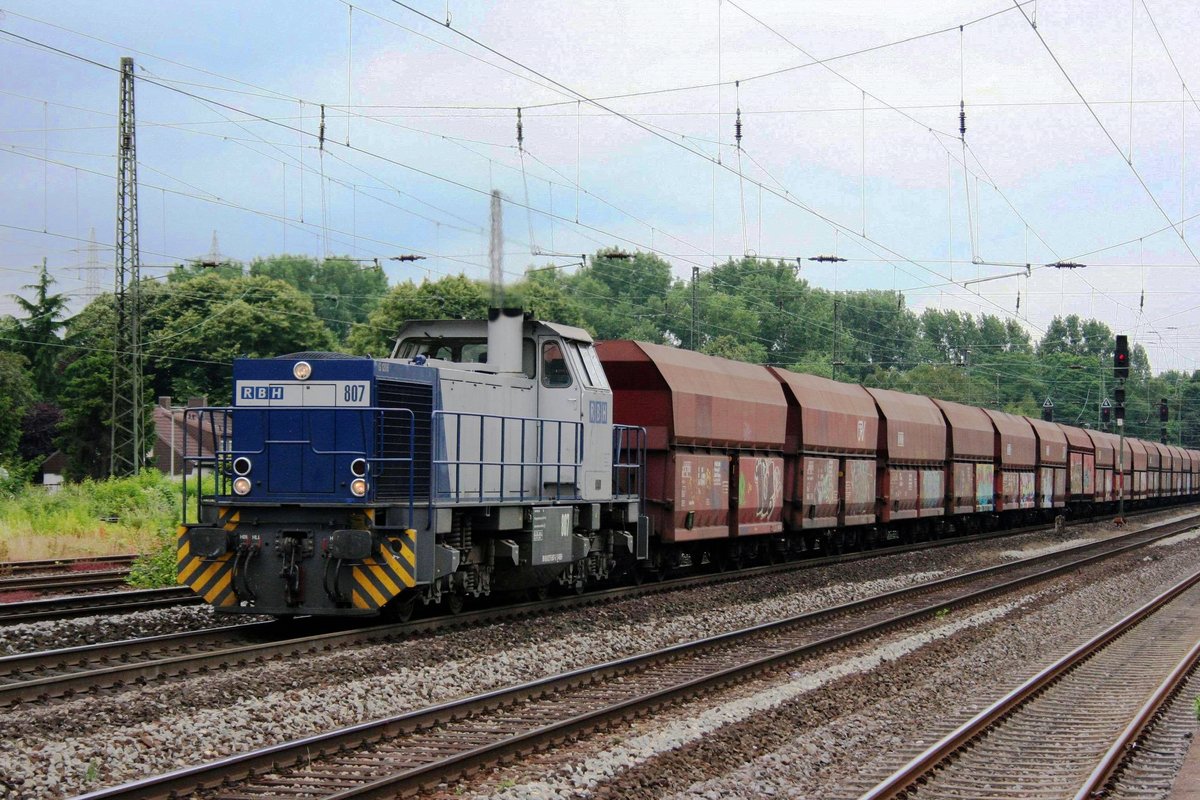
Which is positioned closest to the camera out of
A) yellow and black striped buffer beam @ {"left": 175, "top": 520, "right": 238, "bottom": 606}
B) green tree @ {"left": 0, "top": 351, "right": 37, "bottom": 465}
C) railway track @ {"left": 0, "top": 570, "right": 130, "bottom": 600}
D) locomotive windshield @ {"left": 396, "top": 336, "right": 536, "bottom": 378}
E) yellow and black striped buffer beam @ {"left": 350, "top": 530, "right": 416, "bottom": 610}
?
yellow and black striped buffer beam @ {"left": 350, "top": 530, "right": 416, "bottom": 610}

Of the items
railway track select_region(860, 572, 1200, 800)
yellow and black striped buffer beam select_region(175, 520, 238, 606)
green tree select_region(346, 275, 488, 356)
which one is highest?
A: green tree select_region(346, 275, 488, 356)

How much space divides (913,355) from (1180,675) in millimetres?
95328

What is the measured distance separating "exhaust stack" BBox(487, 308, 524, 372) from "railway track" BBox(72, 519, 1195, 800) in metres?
4.13

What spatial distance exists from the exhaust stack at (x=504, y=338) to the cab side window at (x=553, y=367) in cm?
44

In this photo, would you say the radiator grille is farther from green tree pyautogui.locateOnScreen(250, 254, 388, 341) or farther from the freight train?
green tree pyautogui.locateOnScreen(250, 254, 388, 341)

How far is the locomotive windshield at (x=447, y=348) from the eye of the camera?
14.2 meters

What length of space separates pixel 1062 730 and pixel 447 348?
791 cm

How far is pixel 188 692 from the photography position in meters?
8.96

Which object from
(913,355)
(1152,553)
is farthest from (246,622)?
(913,355)

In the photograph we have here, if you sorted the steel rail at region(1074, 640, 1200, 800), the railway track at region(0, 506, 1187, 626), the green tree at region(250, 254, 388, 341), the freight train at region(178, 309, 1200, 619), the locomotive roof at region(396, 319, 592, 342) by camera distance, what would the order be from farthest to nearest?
1. the green tree at region(250, 254, 388, 341)
2. the locomotive roof at region(396, 319, 592, 342)
3. the railway track at region(0, 506, 1187, 626)
4. the freight train at region(178, 309, 1200, 619)
5. the steel rail at region(1074, 640, 1200, 800)

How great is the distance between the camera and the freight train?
38.3ft

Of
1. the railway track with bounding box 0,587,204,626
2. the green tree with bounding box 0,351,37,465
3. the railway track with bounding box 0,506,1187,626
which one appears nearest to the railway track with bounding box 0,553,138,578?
the railway track with bounding box 0,506,1187,626

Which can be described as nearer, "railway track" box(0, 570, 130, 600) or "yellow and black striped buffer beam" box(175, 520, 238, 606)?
"yellow and black striped buffer beam" box(175, 520, 238, 606)

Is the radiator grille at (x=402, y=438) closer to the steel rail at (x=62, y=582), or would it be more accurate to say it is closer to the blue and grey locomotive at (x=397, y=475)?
the blue and grey locomotive at (x=397, y=475)
